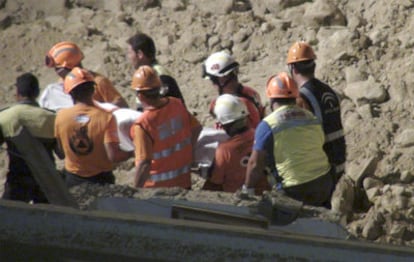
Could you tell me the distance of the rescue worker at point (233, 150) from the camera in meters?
10.6

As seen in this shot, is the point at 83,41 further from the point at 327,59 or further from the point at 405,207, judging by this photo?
the point at 405,207

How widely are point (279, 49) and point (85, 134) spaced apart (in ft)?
17.4

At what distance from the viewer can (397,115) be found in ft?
46.5

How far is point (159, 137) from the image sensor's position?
34.5ft

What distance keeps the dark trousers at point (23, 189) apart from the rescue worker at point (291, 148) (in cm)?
196

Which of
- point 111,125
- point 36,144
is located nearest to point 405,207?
point 111,125

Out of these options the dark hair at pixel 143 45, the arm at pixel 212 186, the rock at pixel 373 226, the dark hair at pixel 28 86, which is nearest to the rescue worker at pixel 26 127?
the dark hair at pixel 28 86

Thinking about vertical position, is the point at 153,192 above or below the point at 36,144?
below

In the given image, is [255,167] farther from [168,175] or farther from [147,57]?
[147,57]

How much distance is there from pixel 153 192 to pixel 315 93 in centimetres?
257

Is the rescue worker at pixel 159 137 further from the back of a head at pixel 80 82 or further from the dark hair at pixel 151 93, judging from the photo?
the back of a head at pixel 80 82

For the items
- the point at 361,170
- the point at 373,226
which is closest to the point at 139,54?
the point at 373,226

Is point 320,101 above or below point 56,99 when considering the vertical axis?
above

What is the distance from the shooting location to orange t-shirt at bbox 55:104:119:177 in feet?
34.4
